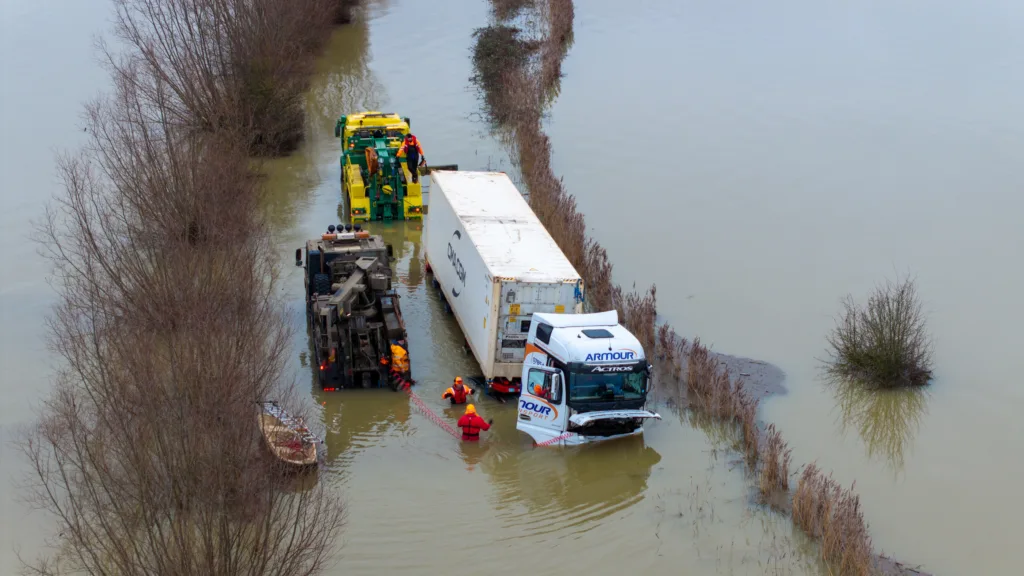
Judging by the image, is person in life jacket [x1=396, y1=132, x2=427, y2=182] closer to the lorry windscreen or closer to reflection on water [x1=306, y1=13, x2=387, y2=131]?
reflection on water [x1=306, y1=13, x2=387, y2=131]

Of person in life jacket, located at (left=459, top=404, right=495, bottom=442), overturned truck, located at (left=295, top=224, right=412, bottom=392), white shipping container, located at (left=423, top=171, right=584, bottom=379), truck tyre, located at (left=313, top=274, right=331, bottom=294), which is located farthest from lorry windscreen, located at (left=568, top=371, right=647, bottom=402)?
truck tyre, located at (left=313, top=274, right=331, bottom=294)

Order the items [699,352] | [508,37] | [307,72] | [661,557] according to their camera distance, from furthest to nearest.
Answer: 1. [508,37]
2. [307,72]
3. [699,352]
4. [661,557]

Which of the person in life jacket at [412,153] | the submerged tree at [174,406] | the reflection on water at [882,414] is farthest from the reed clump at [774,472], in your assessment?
the person in life jacket at [412,153]

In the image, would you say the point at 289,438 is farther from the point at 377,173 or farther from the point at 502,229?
the point at 377,173

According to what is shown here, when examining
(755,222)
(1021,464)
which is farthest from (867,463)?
(755,222)

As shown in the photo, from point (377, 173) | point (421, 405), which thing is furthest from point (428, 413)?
point (377, 173)

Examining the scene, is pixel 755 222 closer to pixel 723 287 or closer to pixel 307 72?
pixel 723 287
